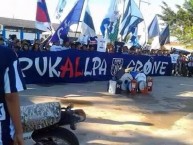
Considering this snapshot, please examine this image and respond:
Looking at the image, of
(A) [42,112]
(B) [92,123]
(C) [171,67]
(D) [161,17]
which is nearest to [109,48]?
(C) [171,67]

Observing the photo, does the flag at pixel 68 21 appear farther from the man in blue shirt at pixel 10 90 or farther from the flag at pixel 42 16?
the man in blue shirt at pixel 10 90

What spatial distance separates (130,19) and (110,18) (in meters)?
1.66

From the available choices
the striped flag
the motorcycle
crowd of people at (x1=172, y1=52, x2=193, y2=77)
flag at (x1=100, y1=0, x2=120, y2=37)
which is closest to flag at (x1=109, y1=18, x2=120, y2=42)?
flag at (x1=100, y1=0, x2=120, y2=37)

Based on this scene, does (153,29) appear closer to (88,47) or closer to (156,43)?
(156,43)

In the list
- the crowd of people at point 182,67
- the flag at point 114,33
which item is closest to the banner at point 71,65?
the flag at point 114,33

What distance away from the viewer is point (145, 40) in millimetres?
23250

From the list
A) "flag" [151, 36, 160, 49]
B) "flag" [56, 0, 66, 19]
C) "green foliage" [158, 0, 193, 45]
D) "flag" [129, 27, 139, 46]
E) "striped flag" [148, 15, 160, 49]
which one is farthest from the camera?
"green foliage" [158, 0, 193, 45]

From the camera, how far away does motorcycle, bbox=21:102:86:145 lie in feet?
13.4

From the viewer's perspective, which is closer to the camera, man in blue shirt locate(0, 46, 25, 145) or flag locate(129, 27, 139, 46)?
man in blue shirt locate(0, 46, 25, 145)

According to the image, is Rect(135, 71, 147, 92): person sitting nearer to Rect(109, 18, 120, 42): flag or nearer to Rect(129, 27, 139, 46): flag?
Rect(109, 18, 120, 42): flag

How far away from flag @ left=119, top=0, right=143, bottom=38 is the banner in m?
2.78

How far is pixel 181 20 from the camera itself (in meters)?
45.4

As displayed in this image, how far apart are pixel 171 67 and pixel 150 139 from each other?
14905 mm

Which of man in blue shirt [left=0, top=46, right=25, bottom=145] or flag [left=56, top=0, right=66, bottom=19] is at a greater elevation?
flag [left=56, top=0, right=66, bottom=19]
